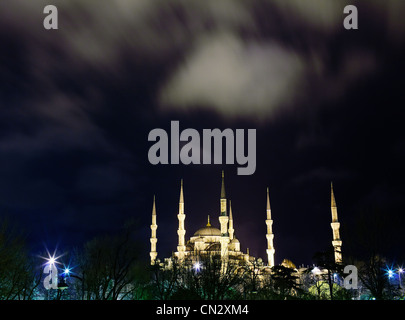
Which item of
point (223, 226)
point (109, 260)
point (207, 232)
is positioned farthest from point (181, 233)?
point (109, 260)

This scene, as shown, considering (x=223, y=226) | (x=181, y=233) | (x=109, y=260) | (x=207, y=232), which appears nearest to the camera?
(x=109, y=260)

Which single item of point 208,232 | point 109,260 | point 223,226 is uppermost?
point 208,232

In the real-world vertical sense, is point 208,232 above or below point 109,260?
above

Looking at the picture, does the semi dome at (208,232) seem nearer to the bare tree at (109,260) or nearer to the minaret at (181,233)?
the minaret at (181,233)

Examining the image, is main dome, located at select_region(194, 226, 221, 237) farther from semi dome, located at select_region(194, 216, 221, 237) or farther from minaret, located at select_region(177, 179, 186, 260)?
minaret, located at select_region(177, 179, 186, 260)

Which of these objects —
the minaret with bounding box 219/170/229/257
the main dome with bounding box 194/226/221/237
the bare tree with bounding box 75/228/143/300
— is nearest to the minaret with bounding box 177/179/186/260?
the main dome with bounding box 194/226/221/237

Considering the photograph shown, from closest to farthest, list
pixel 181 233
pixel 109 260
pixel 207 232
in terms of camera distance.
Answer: pixel 109 260
pixel 181 233
pixel 207 232

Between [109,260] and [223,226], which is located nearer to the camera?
Answer: [109,260]

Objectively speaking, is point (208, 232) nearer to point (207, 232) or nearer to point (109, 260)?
point (207, 232)

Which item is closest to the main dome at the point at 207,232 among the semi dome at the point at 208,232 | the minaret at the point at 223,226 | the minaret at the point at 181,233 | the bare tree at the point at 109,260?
the semi dome at the point at 208,232
